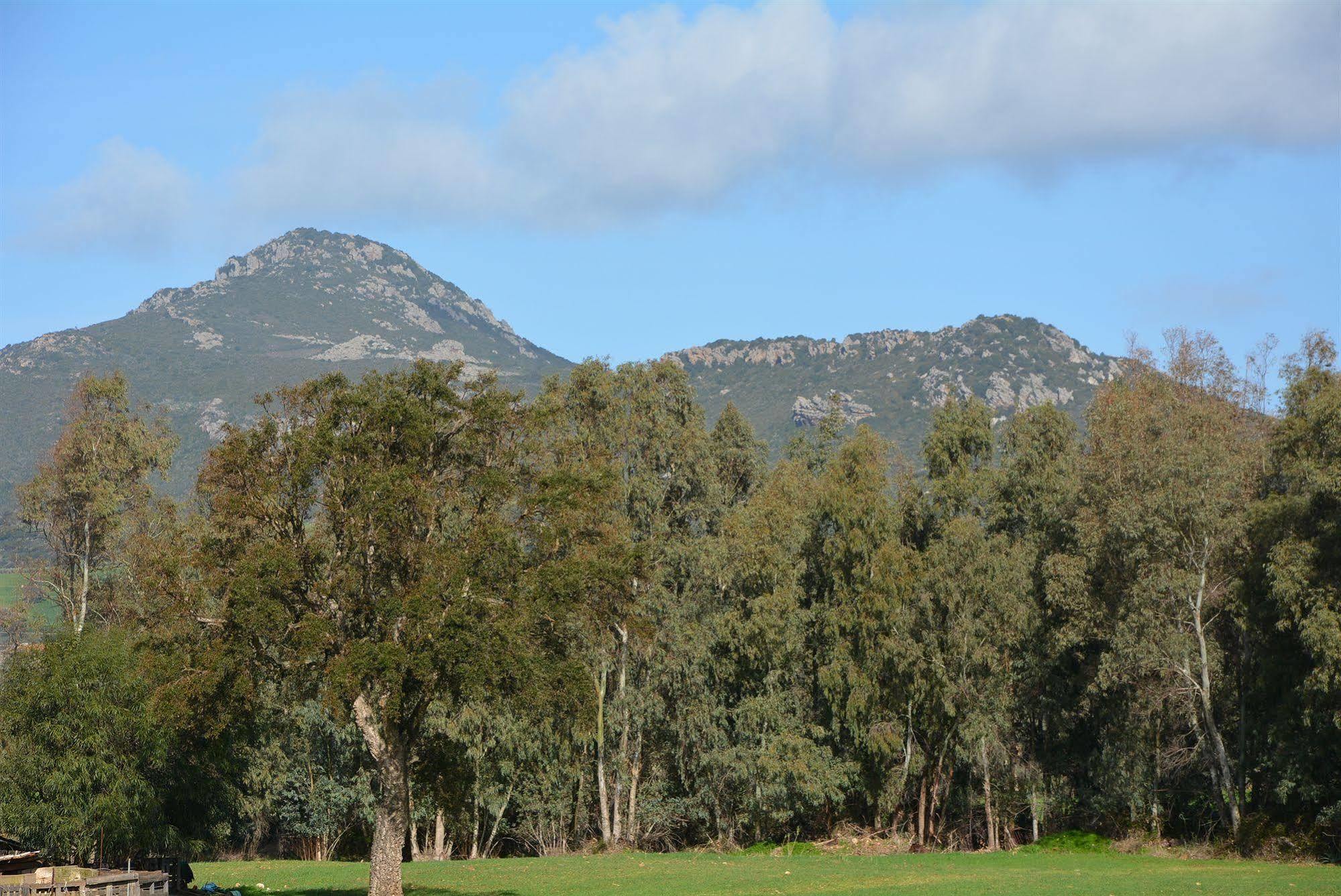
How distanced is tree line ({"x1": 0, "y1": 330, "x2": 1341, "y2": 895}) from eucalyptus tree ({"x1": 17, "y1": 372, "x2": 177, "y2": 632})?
0.25 meters

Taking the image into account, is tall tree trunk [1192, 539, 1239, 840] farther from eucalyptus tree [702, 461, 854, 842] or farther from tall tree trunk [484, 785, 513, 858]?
tall tree trunk [484, 785, 513, 858]

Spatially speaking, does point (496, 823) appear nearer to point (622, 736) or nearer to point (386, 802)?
point (622, 736)

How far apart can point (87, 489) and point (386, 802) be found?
4449 cm

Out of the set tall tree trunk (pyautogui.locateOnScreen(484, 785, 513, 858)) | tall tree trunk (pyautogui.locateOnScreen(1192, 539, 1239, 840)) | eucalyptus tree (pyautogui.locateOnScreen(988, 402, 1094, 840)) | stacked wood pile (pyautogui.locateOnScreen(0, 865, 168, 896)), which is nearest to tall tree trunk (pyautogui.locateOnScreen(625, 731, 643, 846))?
tall tree trunk (pyautogui.locateOnScreen(484, 785, 513, 858))

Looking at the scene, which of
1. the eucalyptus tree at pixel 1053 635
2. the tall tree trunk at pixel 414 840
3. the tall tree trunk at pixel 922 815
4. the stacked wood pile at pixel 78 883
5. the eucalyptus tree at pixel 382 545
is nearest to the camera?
the stacked wood pile at pixel 78 883

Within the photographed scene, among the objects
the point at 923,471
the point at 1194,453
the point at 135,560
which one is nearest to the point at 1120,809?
the point at 1194,453

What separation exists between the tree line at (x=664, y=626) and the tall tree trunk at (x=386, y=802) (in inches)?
5.0

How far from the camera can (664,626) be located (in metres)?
60.2

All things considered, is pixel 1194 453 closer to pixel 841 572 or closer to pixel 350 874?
pixel 841 572

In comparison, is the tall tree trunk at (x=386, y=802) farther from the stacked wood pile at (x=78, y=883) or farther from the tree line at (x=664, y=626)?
the stacked wood pile at (x=78, y=883)

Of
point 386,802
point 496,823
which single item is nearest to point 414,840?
point 496,823

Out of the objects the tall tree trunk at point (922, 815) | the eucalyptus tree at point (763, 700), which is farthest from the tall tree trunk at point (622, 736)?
the tall tree trunk at point (922, 815)

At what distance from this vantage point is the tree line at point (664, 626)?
99.3 ft

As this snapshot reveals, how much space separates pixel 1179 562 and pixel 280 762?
44052mm
